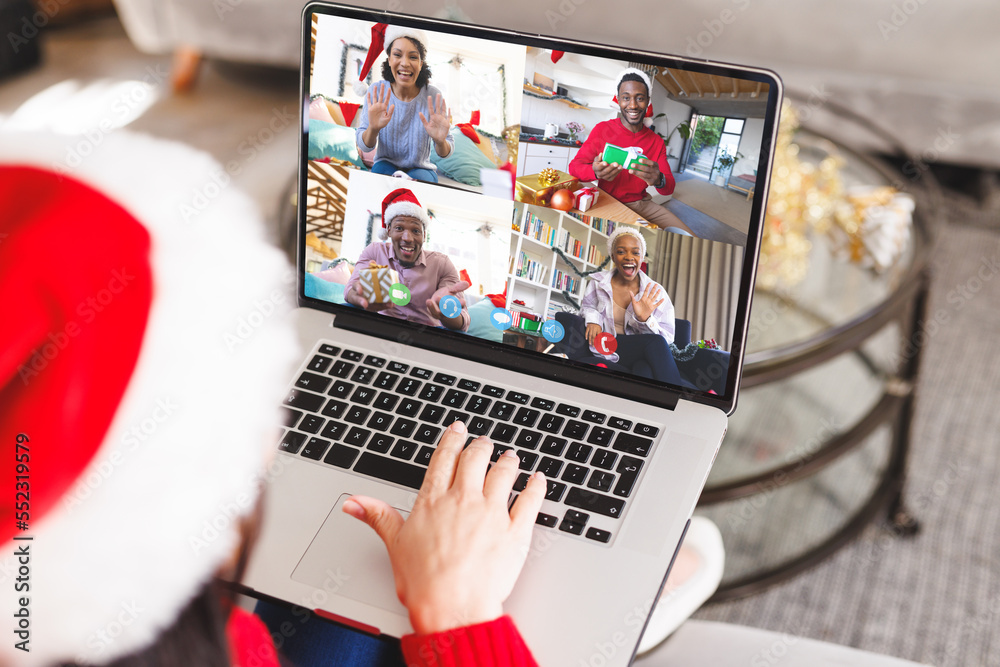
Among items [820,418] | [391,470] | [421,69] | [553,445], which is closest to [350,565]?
[391,470]

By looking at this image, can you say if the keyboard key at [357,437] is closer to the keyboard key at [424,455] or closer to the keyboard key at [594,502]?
the keyboard key at [424,455]

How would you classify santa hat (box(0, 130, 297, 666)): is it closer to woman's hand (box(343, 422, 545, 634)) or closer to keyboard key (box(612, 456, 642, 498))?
woman's hand (box(343, 422, 545, 634))

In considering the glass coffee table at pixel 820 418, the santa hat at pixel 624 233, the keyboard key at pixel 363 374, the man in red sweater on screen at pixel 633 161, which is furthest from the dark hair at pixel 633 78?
the glass coffee table at pixel 820 418

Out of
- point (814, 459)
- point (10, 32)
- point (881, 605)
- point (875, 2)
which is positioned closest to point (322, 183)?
point (814, 459)

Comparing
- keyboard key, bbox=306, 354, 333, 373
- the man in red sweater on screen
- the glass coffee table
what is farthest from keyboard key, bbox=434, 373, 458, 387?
the glass coffee table

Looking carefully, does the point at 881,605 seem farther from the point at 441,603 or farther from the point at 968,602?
the point at 441,603

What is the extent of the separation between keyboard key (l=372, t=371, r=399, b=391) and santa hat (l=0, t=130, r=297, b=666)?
0.27 meters

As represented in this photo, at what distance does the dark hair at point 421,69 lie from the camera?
1.87 feet

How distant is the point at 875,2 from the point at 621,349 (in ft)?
4.94

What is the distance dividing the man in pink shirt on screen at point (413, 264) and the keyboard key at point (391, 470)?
133 millimetres

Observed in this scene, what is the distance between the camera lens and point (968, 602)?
3.59 ft

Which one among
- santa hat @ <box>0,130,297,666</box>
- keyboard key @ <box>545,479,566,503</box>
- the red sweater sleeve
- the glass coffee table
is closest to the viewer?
santa hat @ <box>0,130,297,666</box>

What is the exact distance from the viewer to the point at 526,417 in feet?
2.02

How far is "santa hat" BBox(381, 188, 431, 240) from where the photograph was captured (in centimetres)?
61
